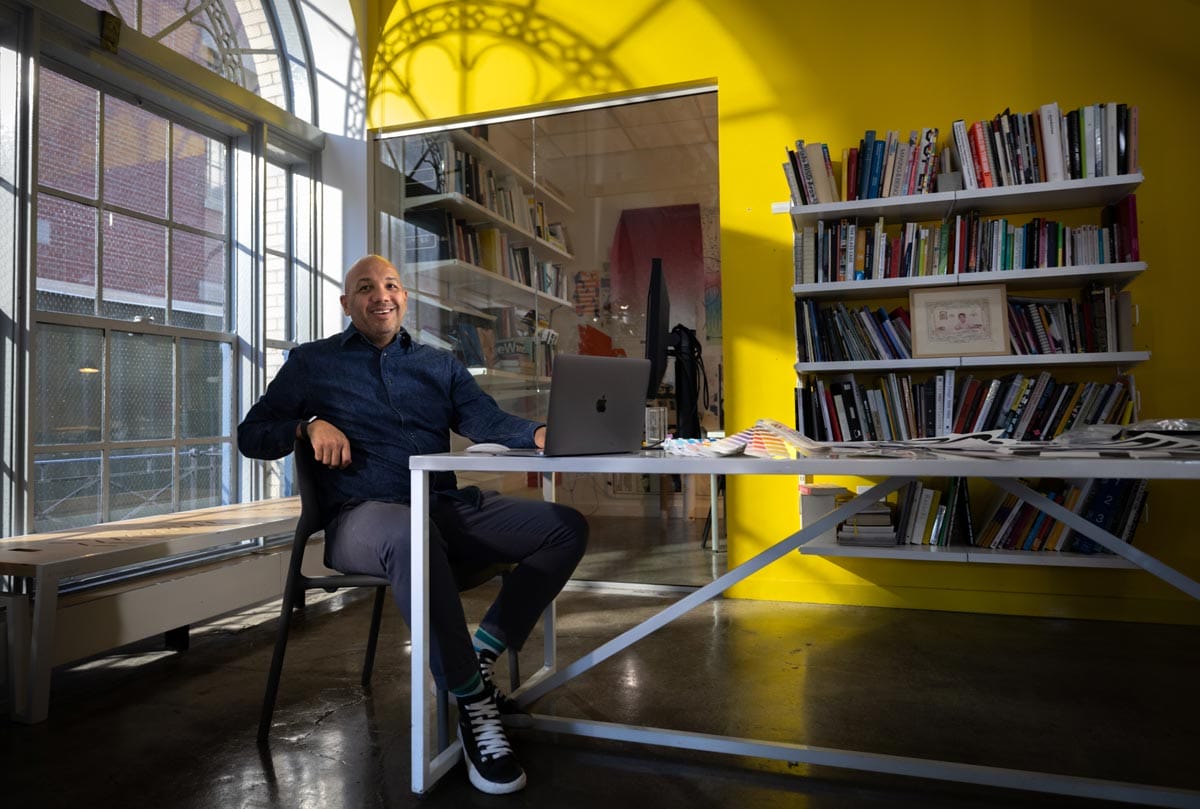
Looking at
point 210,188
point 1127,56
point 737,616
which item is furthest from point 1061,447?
point 210,188

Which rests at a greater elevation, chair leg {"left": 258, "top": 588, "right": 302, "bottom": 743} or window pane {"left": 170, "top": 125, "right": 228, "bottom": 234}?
window pane {"left": 170, "top": 125, "right": 228, "bottom": 234}

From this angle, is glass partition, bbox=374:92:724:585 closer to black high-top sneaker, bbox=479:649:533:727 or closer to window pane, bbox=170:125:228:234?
window pane, bbox=170:125:228:234

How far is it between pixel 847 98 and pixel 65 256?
308cm

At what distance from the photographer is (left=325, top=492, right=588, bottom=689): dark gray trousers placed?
5.58 ft

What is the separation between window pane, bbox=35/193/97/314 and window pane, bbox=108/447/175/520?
1.88 feet

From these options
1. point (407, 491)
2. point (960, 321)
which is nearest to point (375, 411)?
point (407, 491)

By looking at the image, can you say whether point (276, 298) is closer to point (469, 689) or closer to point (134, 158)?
point (134, 158)

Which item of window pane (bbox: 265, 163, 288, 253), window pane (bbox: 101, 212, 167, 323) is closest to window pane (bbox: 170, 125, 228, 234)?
window pane (bbox: 101, 212, 167, 323)

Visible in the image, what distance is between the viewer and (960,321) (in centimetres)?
296

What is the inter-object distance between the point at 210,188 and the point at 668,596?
270 cm

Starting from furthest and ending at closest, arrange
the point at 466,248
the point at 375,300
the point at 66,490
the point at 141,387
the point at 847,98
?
1. the point at 466,248
2. the point at 847,98
3. the point at 141,387
4. the point at 66,490
5. the point at 375,300

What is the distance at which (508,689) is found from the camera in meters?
2.32

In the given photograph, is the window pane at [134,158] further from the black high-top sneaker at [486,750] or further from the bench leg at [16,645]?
the black high-top sneaker at [486,750]

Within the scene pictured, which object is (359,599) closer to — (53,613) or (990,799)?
(53,613)
